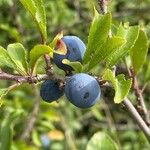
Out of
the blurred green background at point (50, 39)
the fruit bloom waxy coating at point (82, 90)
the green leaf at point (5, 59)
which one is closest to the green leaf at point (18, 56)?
the green leaf at point (5, 59)

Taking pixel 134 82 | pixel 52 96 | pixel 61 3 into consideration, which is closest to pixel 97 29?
pixel 52 96

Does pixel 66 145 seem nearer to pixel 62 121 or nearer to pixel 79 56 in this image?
pixel 62 121

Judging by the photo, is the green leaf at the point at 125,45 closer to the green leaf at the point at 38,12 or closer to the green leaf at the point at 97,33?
the green leaf at the point at 97,33

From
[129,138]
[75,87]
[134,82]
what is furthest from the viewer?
[129,138]

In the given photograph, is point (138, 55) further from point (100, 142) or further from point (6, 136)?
point (6, 136)

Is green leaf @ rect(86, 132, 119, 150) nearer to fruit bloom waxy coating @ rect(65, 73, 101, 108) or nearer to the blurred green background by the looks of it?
fruit bloom waxy coating @ rect(65, 73, 101, 108)

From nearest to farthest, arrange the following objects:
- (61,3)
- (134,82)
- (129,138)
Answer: (134,82), (61,3), (129,138)
